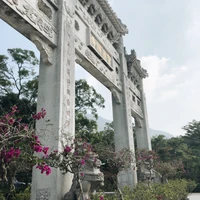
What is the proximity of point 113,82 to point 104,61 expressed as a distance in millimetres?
1102

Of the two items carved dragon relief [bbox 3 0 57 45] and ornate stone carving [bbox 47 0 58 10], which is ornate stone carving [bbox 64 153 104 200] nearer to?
carved dragon relief [bbox 3 0 57 45]

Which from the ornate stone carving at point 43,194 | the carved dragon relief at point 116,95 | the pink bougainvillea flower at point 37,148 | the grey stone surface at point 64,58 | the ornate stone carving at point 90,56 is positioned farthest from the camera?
the carved dragon relief at point 116,95

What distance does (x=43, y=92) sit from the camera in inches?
228

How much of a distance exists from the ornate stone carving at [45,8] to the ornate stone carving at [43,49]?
3.23 ft

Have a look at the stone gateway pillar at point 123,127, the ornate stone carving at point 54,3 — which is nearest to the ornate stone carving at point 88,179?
the ornate stone carving at point 54,3

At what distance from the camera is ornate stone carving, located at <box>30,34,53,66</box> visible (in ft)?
19.0

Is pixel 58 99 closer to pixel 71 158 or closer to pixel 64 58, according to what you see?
pixel 64 58

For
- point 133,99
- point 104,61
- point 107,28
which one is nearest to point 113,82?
point 104,61

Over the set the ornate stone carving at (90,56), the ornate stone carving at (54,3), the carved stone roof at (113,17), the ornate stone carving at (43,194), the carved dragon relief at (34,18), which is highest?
the carved stone roof at (113,17)

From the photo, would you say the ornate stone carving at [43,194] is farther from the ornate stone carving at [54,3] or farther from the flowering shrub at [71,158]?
the ornate stone carving at [54,3]

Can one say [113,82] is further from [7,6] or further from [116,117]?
[7,6]

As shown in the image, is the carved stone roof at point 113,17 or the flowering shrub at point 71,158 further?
the carved stone roof at point 113,17

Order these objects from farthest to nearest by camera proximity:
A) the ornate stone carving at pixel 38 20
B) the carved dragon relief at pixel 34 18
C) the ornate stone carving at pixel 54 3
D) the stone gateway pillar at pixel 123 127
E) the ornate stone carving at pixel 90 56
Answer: the stone gateway pillar at pixel 123 127 < the ornate stone carving at pixel 90 56 < the ornate stone carving at pixel 54 3 < the ornate stone carving at pixel 38 20 < the carved dragon relief at pixel 34 18

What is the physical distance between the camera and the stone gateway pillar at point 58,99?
16.0 ft
